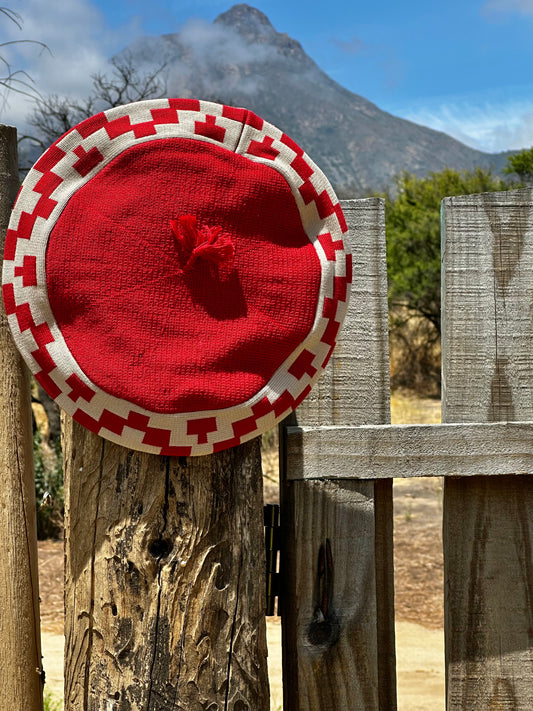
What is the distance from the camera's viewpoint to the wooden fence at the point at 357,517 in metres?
1.38

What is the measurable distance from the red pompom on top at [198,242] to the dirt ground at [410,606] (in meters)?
2.61

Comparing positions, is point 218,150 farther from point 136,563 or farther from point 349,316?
point 136,563

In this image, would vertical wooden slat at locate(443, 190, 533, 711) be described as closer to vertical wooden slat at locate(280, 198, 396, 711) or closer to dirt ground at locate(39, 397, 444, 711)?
vertical wooden slat at locate(280, 198, 396, 711)

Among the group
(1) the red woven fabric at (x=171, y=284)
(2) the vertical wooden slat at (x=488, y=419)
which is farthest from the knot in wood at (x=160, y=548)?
(2) the vertical wooden slat at (x=488, y=419)

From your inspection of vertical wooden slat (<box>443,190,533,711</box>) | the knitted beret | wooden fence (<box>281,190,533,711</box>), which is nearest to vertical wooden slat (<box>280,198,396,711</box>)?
wooden fence (<box>281,190,533,711</box>)

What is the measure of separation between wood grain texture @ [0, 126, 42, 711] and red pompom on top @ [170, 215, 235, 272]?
407 millimetres

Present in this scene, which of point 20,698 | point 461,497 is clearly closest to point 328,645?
point 461,497

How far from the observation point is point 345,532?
1.62 m

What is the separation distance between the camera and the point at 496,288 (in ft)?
5.46

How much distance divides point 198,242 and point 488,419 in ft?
2.61

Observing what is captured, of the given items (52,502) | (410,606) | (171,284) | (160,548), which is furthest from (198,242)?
(52,502)

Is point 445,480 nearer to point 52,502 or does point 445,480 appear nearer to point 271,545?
point 271,545

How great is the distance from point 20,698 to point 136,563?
→ 1.43 ft

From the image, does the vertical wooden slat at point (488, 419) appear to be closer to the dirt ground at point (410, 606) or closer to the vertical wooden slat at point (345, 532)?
the vertical wooden slat at point (345, 532)
